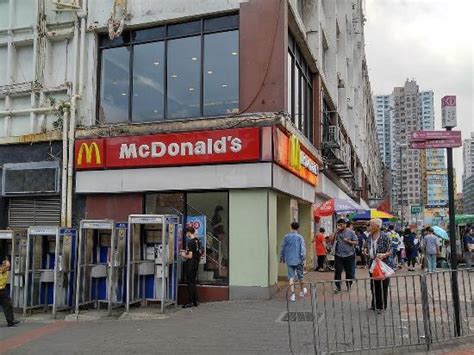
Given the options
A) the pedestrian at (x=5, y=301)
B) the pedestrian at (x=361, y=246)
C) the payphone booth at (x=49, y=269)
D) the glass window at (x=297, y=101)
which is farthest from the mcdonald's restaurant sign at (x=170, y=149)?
the pedestrian at (x=361, y=246)

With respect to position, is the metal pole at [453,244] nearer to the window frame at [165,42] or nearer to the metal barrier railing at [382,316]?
the metal barrier railing at [382,316]

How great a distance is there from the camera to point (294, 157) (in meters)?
13.9

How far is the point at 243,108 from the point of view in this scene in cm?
1258

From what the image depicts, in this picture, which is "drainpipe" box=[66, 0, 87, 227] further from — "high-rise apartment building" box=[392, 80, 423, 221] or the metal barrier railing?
"high-rise apartment building" box=[392, 80, 423, 221]

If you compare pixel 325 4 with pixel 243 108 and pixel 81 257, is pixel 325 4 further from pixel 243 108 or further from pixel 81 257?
pixel 81 257

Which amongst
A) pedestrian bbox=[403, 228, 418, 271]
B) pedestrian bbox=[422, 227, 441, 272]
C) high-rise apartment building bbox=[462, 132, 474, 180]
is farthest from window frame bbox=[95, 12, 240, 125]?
high-rise apartment building bbox=[462, 132, 474, 180]

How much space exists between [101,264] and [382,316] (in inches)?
266

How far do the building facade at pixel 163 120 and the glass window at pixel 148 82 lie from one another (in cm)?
3

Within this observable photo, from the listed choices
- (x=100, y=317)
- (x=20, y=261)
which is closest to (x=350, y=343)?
(x=100, y=317)

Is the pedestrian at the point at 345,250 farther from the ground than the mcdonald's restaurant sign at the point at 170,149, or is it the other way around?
the mcdonald's restaurant sign at the point at 170,149

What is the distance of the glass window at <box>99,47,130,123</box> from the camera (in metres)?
14.2

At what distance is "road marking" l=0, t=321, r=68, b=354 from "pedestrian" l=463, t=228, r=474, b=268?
655 inches

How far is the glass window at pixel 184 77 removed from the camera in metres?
13.4

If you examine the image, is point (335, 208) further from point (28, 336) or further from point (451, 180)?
point (28, 336)
